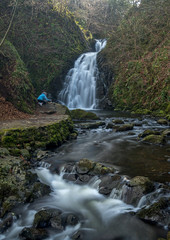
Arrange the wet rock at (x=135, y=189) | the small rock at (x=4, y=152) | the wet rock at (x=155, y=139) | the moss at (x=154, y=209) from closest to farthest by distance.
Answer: the moss at (x=154, y=209) < the wet rock at (x=135, y=189) < the small rock at (x=4, y=152) < the wet rock at (x=155, y=139)

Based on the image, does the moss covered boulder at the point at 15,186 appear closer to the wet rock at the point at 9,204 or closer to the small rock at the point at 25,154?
the wet rock at the point at 9,204

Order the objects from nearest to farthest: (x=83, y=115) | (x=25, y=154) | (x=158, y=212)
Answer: (x=158, y=212) < (x=25, y=154) < (x=83, y=115)

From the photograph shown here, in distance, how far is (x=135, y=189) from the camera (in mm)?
4578

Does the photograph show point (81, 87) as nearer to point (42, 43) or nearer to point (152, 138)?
point (42, 43)

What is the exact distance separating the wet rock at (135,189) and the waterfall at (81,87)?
17.2m

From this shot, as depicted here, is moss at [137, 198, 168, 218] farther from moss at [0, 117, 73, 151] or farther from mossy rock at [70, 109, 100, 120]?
mossy rock at [70, 109, 100, 120]

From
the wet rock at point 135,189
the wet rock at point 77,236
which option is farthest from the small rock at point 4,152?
the wet rock at point 135,189

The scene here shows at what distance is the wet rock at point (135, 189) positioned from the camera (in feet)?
14.6

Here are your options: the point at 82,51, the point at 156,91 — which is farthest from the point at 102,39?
the point at 156,91

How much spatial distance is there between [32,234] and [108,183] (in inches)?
84.8

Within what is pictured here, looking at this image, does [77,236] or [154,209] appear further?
[154,209]

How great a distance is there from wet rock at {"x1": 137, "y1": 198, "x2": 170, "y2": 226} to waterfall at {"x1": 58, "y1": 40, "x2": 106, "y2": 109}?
17827 millimetres

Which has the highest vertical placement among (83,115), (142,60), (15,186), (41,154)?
(142,60)

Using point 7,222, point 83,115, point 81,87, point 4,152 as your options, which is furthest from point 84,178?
point 81,87
